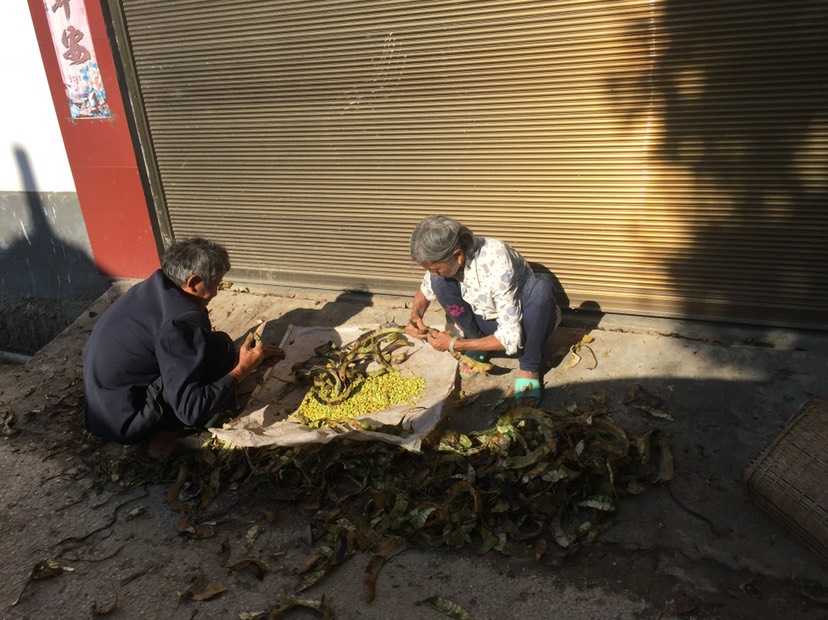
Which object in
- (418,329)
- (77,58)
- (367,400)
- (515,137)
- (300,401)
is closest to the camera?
(367,400)

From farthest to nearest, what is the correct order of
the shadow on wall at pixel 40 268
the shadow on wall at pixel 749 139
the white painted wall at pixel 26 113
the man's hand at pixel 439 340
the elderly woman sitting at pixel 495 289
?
the shadow on wall at pixel 40 268
the white painted wall at pixel 26 113
the man's hand at pixel 439 340
the elderly woman sitting at pixel 495 289
the shadow on wall at pixel 749 139

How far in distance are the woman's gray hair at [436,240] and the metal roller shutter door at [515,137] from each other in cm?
105

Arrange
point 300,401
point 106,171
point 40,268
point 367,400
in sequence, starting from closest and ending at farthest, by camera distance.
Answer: point 367,400 → point 300,401 → point 106,171 → point 40,268

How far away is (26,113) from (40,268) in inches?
65.0

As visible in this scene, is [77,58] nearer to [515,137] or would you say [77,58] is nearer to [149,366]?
[149,366]

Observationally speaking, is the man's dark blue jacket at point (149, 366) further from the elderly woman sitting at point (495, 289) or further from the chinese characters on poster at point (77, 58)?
the chinese characters on poster at point (77, 58)

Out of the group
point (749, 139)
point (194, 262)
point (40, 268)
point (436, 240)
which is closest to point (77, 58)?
point (40, 268)

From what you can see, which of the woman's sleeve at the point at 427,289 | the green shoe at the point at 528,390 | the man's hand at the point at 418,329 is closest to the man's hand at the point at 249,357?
the man's hand at the point at 418,329

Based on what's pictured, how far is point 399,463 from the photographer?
3.86 metres

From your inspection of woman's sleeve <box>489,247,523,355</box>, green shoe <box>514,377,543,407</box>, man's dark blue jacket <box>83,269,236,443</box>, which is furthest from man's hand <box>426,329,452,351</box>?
man's dark blue jacket <box>83,269,236,443</box>

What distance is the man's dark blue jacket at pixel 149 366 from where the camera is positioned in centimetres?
390

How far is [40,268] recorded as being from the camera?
7.30m

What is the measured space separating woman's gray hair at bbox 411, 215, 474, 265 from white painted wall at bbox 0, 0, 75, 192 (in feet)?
13.6

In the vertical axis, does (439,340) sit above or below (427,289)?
below
